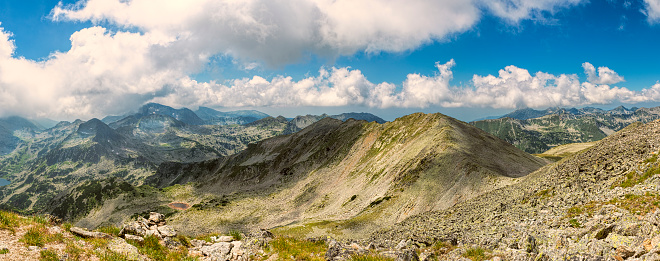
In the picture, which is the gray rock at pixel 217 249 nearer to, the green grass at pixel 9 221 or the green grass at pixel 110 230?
the green grass at pixel 110 230

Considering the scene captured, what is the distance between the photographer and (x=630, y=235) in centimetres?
1667

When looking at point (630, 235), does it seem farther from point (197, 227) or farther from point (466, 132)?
point (197, 227)

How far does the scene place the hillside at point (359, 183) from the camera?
2601 inches

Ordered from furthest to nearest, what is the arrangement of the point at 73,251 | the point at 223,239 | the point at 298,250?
the point at 223,239, the point at 298,250, the point at 73,251

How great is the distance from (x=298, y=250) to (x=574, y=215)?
25.2 m

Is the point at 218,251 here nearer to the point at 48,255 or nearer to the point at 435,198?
the point at 48,255

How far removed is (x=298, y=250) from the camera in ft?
66.2

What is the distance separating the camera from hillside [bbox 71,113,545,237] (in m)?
66.1

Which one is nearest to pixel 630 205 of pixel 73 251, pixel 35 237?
pixel 73 251

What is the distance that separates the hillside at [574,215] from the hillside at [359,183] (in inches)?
651

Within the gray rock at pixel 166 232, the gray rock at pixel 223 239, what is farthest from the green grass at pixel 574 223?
the gray rock at pixel 166 232

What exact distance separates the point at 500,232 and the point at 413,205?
121ft

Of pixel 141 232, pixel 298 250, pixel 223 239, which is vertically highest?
pixel 141 232

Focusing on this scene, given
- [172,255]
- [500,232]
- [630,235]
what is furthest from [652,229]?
[172,255]
